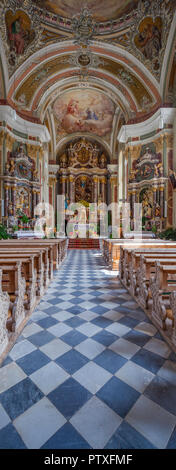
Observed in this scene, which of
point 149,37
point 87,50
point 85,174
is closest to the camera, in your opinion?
point 149,37

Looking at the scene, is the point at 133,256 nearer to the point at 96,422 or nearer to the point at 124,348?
the point at 124,348

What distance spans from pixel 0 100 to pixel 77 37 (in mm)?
5090

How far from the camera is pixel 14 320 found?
2.27 m

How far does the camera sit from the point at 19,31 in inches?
384

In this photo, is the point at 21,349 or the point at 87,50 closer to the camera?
the point at 21,349

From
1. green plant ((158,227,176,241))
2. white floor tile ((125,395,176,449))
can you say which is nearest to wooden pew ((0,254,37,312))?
white floor tile ((125,395,176,449))

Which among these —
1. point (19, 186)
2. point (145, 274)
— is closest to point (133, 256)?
point (145, 274)

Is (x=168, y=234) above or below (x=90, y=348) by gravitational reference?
above

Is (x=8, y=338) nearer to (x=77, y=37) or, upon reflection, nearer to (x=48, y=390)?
(x=48, y=390)

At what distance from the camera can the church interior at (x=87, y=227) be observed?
1.45 m

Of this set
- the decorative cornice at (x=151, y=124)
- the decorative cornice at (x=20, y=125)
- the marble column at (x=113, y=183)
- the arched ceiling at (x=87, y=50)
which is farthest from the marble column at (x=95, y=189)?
the decorative cornice at (x=20, y=125)

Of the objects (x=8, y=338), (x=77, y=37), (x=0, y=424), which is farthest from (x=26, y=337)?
(x=77, y=37)

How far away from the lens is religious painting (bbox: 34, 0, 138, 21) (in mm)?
9391

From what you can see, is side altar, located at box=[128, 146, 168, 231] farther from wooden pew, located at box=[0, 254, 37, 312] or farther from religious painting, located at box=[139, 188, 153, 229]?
wooden pew, located at box=[0, 254, 37, 312]
